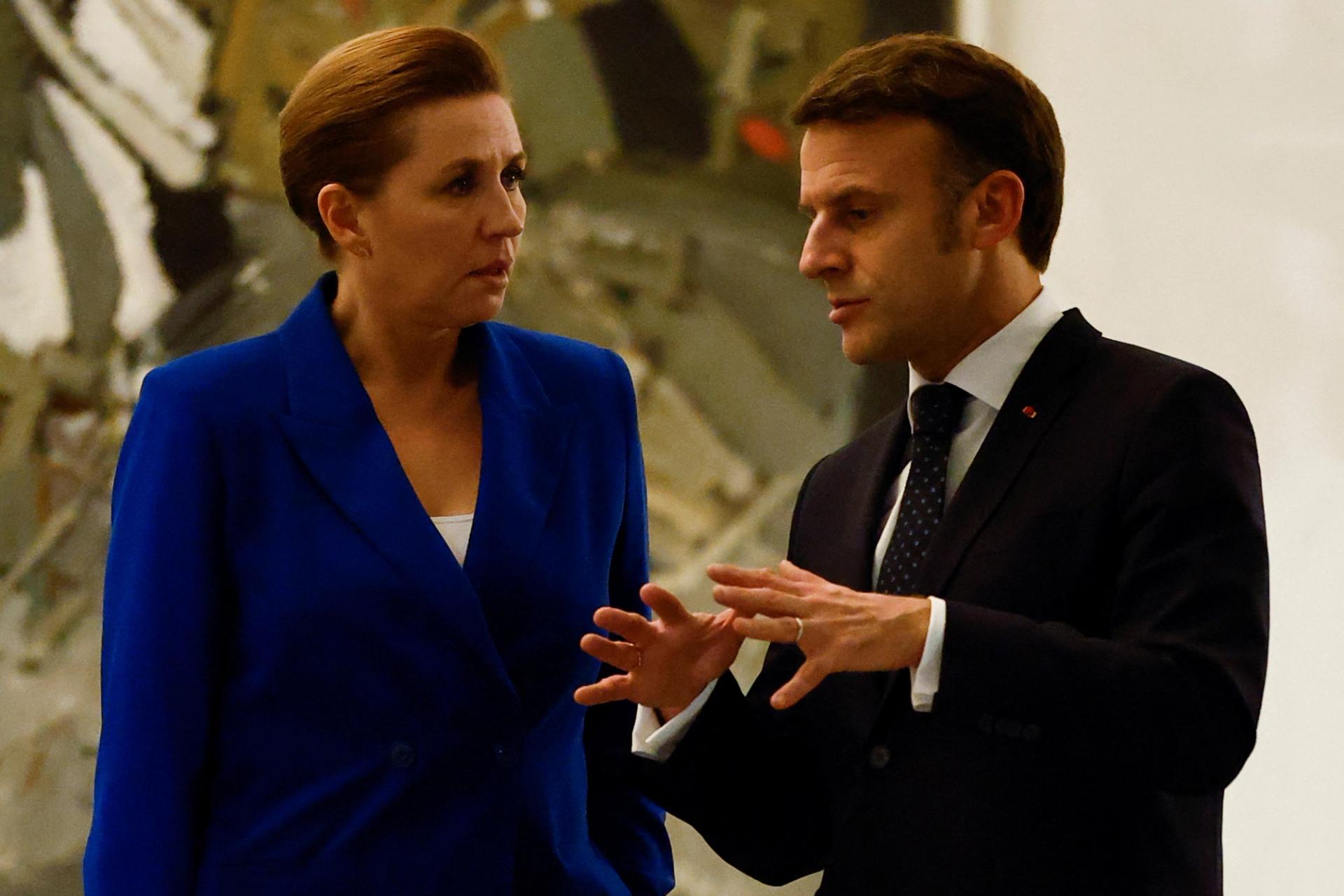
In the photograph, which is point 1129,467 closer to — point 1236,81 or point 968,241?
point 968,241

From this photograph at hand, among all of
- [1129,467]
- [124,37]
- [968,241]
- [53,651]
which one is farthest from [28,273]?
[1129,467]

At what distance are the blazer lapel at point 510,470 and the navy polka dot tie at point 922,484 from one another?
0.42 metres

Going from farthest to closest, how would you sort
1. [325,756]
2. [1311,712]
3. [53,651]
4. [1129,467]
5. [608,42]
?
1. [608,42]
2. [53,651]
3. [1311,712]
4. [325,756]
5. [1129,467]

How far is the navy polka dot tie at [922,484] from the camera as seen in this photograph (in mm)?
1658

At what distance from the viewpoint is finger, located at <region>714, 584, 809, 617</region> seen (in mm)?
1440

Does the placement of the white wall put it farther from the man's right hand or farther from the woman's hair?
the woman's hair

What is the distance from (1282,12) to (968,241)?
64.3 inches

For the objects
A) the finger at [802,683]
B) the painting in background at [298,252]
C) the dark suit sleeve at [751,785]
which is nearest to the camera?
the finger at [802,683]

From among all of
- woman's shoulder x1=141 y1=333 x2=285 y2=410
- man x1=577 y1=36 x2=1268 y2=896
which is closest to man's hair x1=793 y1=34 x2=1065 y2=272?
man x1=577 y1=36 x2=1268 y2=896

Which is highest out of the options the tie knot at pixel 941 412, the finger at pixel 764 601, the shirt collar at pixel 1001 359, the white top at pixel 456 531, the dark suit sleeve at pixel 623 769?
the shirt collar at pixel 1001 359

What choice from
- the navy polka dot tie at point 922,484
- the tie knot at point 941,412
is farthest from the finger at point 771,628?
the tie knot at point 941,412

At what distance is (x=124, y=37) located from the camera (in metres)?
3.25

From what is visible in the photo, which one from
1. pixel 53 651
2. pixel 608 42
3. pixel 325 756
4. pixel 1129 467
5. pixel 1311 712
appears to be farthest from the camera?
pixel 608 42

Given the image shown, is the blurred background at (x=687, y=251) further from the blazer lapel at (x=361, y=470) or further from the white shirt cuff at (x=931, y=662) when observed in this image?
the white shirt cuff at (x=931, y=662)
